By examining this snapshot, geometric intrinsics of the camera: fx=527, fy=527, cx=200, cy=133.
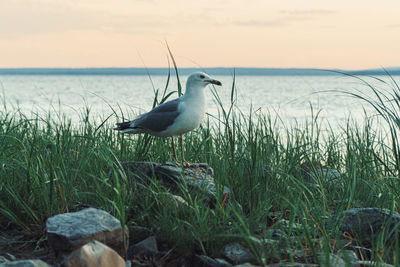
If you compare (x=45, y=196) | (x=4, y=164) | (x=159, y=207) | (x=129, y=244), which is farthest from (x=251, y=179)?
(x=4, y=164)

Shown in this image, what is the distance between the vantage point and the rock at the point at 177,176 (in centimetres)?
417

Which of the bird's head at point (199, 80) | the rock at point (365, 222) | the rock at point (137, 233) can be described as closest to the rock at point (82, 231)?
the rock at point (137, 233)

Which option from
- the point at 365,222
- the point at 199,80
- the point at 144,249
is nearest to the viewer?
the point at 144,249

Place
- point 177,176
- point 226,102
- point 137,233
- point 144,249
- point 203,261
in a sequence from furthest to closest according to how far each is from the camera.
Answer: point 226,102 < point 177,176 < point 137,233 < point 144,249 < point 203,261

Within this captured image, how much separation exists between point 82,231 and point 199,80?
87.0 inches

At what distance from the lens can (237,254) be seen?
3.40 metres

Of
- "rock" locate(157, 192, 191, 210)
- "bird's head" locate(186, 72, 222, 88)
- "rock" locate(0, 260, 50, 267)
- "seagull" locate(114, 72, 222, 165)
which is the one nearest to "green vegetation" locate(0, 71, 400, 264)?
"rock" locate(157, 192, 191, 210)

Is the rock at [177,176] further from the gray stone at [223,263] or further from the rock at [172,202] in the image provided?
the gray stone at [223,263]

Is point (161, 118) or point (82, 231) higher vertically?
point (161, 118)

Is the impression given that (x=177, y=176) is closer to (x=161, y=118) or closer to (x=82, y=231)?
(x=161, y=118)

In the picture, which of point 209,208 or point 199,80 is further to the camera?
point 199,80

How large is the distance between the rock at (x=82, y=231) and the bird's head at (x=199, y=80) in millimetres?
1928

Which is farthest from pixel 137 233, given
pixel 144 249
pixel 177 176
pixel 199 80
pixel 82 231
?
pixel 199 80

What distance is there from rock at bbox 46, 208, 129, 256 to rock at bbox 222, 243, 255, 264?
671mm
